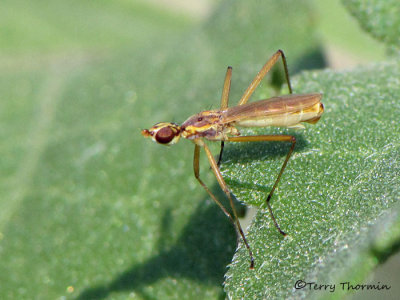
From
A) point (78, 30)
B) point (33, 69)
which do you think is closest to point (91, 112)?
point (33, 69)

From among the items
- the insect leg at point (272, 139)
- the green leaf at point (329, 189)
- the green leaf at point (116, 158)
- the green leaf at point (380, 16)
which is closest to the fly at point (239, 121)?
the insect leg at point (272, 139)

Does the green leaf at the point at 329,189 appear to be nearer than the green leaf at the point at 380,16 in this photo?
Yes

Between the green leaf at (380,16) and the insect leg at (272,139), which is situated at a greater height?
the green leaf at (380,16)

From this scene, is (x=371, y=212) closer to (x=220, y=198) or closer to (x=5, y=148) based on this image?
(x=220, y=198)

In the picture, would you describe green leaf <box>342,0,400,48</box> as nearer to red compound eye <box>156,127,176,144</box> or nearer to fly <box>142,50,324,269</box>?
fly <box>142,50,324,269</box>

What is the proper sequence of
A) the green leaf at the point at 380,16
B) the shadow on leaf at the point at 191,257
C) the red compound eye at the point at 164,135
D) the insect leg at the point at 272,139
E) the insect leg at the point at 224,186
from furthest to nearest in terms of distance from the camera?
1. the red compound eye at the point at 164,135
2. the green leaf at the point at 380,16
3. the shadow on leaf at the point at 191,257
4. the insect leg at the point at 224,186
5. the insect leg at the point at 272,139

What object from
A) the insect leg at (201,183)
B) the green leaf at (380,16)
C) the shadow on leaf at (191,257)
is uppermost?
the green leaf at (380,16)

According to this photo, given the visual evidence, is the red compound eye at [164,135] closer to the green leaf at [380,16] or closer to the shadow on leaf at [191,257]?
the shadow on leaf at [191,257]

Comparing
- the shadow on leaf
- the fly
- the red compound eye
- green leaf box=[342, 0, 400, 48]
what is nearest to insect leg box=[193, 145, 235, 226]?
the fly
